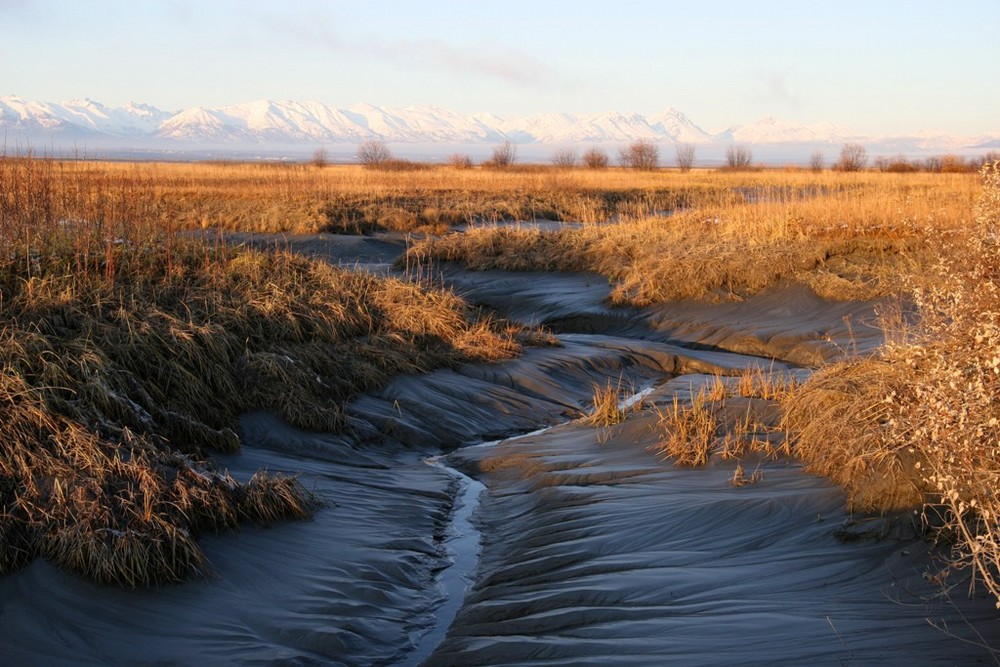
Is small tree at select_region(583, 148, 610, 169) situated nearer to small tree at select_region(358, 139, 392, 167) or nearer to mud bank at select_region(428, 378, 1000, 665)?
small tree at select_region(358, 139, 392, 167)

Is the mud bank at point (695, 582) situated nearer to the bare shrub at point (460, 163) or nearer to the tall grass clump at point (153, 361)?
the tall grass clump at point (153, 361)

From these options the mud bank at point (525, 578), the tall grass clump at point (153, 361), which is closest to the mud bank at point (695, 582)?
the mud bank at point (525, 578)

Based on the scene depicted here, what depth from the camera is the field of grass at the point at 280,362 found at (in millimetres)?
5602

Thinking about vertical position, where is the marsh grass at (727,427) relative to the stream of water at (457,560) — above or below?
above

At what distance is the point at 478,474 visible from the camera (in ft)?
32.0

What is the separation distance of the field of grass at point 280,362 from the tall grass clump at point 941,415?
0.02 m

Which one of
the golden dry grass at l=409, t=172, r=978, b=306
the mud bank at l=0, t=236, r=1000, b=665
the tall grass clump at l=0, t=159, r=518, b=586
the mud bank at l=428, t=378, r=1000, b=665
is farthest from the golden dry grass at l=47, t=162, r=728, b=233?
the mud bank at l=428, t=378, r=1000, b=665

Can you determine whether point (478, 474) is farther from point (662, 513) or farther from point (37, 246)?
point (37, 246)

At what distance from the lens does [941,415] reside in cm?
483

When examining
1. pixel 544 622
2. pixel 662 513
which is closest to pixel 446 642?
pixel 544 622

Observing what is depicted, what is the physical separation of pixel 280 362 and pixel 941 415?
7469 millimetres

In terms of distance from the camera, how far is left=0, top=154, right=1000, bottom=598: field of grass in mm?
5602

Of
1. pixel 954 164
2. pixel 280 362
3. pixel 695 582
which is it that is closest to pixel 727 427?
pixel 695 582

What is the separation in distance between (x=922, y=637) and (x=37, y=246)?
32.3 feet
